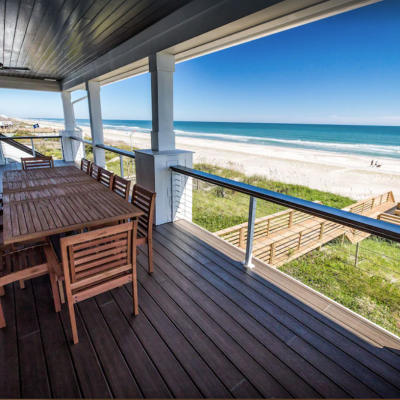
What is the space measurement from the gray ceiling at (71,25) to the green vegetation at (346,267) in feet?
7.05

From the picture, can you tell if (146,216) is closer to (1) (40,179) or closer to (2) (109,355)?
(2) (109,355)

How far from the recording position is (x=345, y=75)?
23.9 metres

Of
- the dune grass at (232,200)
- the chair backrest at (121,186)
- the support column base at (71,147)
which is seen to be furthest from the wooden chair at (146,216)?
the support column base at (71,147)

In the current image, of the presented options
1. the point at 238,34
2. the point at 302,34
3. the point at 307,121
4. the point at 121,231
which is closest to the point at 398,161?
the point at 307,121

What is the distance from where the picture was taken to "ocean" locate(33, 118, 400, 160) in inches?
840

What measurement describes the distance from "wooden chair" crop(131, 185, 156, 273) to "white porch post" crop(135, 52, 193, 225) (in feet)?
3.01

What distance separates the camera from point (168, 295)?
192 centimetres

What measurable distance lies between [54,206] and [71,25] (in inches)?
94.2

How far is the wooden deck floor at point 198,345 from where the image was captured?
121 centimetres

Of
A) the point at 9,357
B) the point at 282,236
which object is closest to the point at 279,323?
the point at 9,357

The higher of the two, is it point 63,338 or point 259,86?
point 259,86

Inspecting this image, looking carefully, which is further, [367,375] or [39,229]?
[39,229]

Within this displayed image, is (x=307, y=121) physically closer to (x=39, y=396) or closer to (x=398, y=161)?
(x=398, y=161)

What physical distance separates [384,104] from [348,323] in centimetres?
3115
